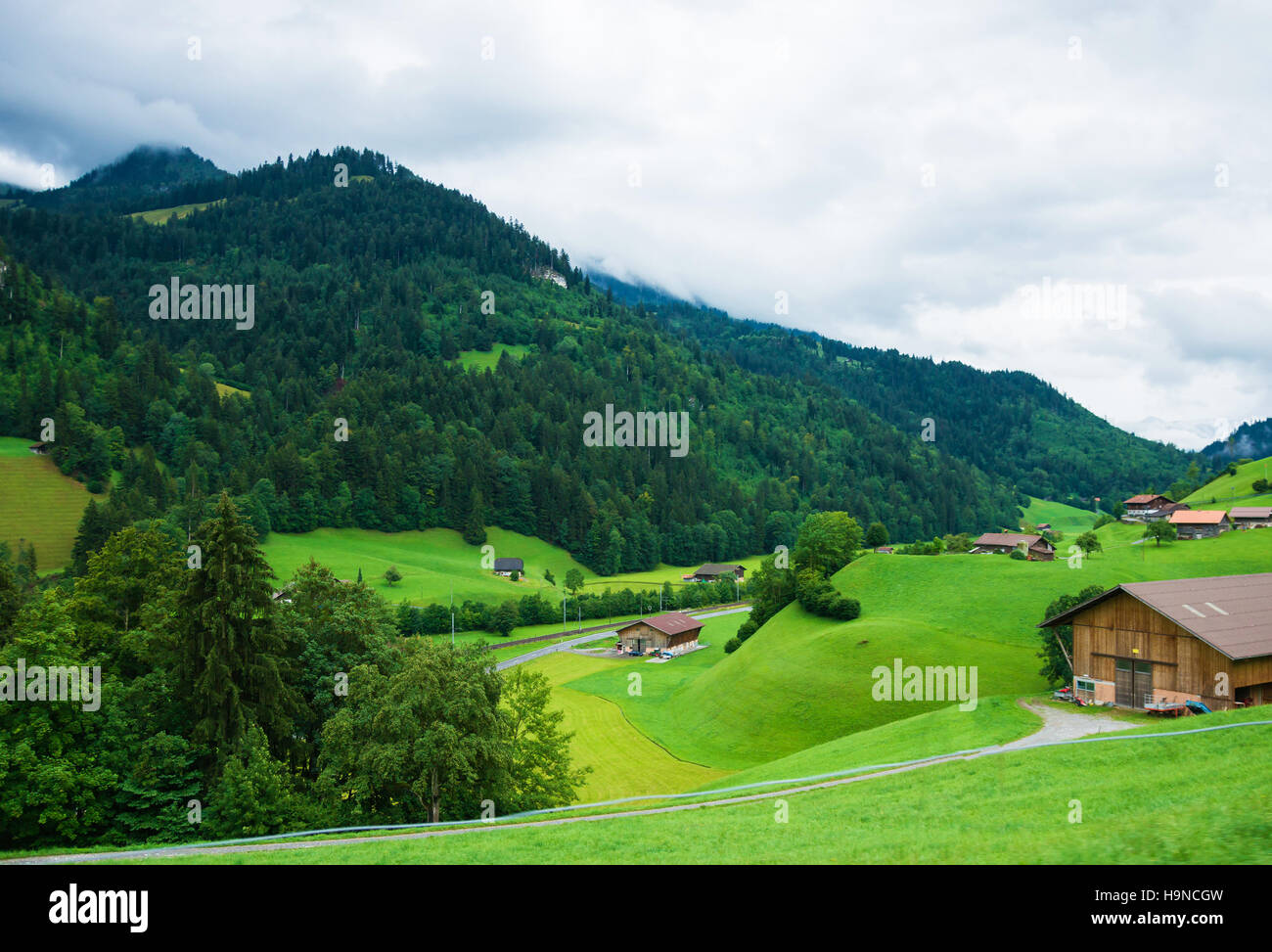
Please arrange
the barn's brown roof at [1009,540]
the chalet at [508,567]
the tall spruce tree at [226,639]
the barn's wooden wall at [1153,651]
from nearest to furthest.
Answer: the tall spruce tree at [226,639] < the barn's wooden wall at [1153,651] < the barn's brown roof at [1009,540] < the chalet at [508,567]

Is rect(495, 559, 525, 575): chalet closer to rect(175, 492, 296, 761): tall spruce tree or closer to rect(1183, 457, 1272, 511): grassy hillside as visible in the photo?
rect(175, 492, 296, 761): tall spruce tree

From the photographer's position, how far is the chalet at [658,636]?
312ft

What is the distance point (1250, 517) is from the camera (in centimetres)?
10094

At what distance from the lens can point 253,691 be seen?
111ft

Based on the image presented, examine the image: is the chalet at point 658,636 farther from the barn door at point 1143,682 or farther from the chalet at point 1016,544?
the barn door at point 1143,682

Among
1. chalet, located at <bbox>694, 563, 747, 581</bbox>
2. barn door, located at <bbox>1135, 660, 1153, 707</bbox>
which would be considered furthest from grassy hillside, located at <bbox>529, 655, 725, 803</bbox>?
chalet, located at <bbox>694, 563, 747, 581</bbox>

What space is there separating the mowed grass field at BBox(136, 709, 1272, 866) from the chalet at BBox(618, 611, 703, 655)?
71748mm

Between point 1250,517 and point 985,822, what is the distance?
116 meters

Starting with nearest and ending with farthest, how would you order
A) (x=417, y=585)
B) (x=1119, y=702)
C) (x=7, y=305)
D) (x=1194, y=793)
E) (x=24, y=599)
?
(x=1194, y=793) < (x=1119, y=702) < (x=24, y=599) < (x=417, y=585) < (x=7, y=305)

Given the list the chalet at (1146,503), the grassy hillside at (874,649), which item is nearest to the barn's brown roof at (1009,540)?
the grassy hillside at (874,649)

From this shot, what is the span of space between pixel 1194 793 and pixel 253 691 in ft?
117
